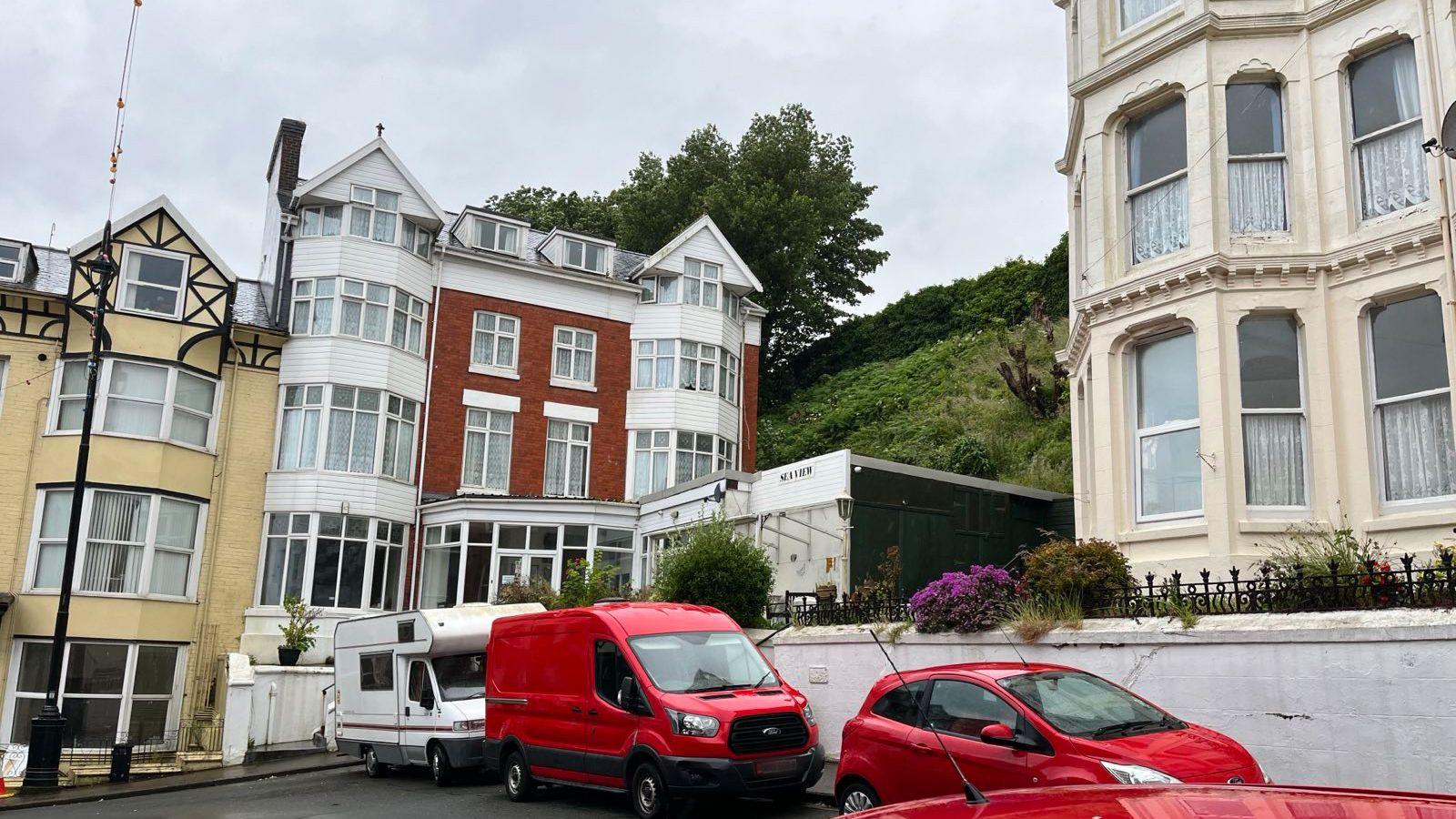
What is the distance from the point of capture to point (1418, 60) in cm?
1212

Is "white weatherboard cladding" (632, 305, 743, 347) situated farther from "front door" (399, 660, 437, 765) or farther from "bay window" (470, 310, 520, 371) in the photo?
"front door" (399, 660, 437, 765)

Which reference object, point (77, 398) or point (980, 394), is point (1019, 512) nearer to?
point (980, 394)

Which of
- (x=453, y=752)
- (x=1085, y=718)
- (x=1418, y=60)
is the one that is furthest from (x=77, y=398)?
(x=1418, y=60)

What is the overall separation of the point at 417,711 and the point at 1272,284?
43.6 ft

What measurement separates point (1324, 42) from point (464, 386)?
23.6m

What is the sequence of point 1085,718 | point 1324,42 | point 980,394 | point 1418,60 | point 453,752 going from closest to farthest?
→ point 1085,718
point 1418,60
point 1324,42
point 453,752
point 980,394

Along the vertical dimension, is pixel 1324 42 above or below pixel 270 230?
below

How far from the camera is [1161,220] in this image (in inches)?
549

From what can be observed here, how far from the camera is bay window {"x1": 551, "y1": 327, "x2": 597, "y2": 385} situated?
108 feet

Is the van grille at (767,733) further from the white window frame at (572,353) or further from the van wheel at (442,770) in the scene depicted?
the white window frame at (572,353)

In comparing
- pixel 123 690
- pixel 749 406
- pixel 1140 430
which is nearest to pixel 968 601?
pixel 1140 430

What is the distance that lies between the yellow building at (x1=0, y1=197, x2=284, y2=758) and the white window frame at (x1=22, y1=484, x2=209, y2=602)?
0.12 feet

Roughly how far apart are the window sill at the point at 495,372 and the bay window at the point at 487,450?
103 centimetres

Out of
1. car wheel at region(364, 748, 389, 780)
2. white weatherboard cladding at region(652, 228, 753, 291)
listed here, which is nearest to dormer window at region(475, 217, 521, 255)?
white weatherboard cladding at region(652, 228, 753, 291)
